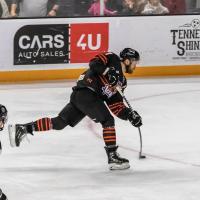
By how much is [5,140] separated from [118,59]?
5.77 feet

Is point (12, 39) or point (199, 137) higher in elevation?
point (12, 39)

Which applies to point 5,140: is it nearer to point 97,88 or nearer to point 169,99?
point 97,88

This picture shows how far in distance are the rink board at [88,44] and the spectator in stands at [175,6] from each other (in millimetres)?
106

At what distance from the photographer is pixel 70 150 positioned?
24.2ft

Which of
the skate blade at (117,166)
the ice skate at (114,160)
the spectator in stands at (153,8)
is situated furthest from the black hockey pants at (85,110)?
the spectator in stands at (153,8)

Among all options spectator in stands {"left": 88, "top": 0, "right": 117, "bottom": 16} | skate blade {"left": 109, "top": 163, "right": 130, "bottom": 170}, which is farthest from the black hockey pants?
spectator in stands {"left": 88, "top": 0, "right": 117, "bottom": 16}

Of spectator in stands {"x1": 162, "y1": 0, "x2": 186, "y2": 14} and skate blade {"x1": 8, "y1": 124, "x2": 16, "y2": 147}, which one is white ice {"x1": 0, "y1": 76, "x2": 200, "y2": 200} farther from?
spectator in stands {"x1": 162, "y1": 0, "x2": 186, "y2": 14}

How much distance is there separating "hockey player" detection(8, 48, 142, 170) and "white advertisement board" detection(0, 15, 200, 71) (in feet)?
14.1

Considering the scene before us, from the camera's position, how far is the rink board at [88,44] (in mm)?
11047

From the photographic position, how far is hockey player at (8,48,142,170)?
658 cm

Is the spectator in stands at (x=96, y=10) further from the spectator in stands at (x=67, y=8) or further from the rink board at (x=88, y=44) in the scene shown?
the spectator in stands at (x=67, y=8)

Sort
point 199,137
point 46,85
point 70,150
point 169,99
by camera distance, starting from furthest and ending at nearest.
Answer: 1. point 46,85
2. point 169,99
3. point 199,137
4. point 70,150

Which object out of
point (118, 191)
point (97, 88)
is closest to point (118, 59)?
point (97, 88)

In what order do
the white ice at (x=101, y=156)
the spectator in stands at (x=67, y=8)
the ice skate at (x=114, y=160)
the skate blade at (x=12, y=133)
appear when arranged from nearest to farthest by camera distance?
the white ice at (x=101, y=156) → the ice skate at (x=114, y=160) → the skate blade at (x=12, y=133) → the spectator in stands at (x=67, y=8)
